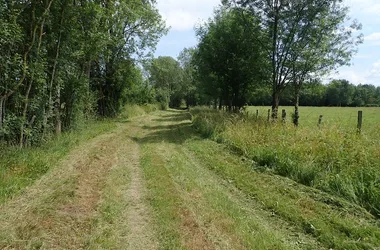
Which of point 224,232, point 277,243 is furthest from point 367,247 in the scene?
point 224,232

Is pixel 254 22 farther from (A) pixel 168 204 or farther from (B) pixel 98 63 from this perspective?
(A) pixel 168 204

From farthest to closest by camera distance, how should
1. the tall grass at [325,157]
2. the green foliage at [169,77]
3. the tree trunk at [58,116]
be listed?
the green foliage at [169,77], the tree trunk at [58,116], the tall grass at [325,157]

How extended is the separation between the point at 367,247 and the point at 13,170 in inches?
285

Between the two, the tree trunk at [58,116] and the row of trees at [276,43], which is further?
the row of trees at [276,43]

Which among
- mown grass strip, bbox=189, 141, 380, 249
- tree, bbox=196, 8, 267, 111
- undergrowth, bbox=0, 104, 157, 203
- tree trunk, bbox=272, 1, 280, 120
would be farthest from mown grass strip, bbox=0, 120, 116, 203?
tree, bbox=196, 8, 267, 111

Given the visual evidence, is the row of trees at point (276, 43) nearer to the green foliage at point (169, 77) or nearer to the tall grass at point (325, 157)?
the tall grass at point (325, 157)

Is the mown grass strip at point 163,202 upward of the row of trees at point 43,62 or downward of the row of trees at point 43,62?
downward

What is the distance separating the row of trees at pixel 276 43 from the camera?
13961 mm

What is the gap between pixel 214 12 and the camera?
2086 cm

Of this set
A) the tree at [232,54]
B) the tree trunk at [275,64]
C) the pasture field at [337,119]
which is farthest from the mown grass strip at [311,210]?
the tree at [232,54]

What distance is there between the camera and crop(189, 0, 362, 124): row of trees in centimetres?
1396

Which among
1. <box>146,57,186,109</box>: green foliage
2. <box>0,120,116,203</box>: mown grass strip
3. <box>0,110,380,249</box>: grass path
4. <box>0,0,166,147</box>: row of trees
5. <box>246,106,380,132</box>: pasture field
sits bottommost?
<box>0,110,380,249</box>: grass path

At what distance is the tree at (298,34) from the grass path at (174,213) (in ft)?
29.1

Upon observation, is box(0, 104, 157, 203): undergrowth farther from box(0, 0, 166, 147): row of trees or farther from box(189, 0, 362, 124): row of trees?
box(189, 0, 362, 124): row of trees
